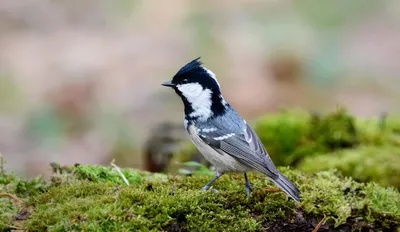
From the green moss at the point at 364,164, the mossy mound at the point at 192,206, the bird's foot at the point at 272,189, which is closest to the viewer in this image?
the mossy mound at the point at 192,206

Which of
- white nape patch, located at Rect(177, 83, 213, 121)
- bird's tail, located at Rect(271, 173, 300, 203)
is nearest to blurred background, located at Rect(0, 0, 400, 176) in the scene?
white nape patch, located at Rect(177, 83, 213, 121)

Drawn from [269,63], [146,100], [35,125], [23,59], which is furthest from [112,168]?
[269,63]

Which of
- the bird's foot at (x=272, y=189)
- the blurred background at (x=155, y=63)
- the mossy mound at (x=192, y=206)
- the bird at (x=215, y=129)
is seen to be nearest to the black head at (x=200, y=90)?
the bird at (x=215, y=129)

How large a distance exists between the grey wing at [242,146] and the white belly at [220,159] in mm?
29

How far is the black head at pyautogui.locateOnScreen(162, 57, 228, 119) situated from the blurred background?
16.1 ft

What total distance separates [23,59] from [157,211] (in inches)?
339

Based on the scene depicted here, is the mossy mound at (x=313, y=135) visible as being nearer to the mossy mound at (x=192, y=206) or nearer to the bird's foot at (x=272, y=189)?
the mossy mound at (x=192, y=206)

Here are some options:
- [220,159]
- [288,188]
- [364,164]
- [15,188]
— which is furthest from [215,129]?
[364,164]

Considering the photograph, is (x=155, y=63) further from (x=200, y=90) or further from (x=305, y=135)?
(x=200, y=90)

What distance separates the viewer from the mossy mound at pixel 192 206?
2.97m

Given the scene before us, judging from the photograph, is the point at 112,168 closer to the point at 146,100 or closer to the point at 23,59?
the point at 146,100

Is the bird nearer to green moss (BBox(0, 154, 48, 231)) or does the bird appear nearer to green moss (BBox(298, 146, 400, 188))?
green moss (BBox(0, 154, 48, 231))

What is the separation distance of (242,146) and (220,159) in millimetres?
173

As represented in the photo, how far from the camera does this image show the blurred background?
9445 millimetres
